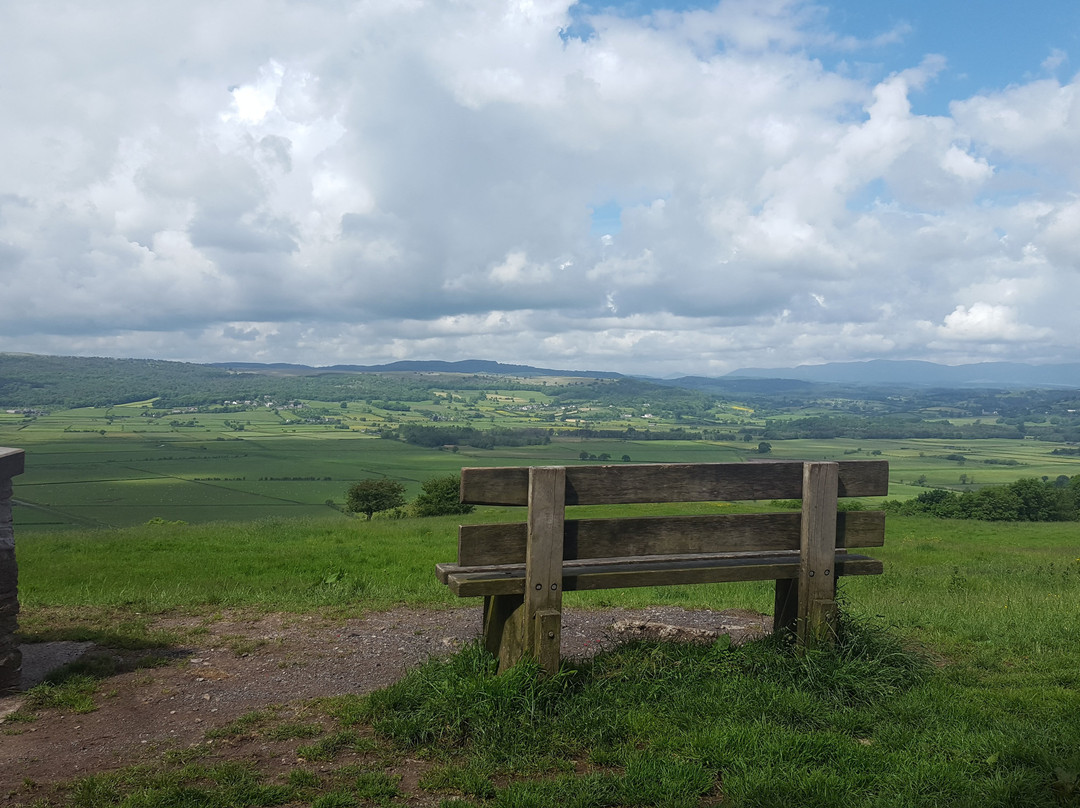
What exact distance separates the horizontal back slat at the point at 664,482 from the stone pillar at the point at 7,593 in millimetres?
4442

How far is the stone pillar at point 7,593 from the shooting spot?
7066mm

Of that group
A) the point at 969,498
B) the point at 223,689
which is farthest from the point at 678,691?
the point at 969,498

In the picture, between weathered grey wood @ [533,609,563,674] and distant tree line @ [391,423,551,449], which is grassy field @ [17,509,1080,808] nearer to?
weathered grey wood @ [533,609,563,674]

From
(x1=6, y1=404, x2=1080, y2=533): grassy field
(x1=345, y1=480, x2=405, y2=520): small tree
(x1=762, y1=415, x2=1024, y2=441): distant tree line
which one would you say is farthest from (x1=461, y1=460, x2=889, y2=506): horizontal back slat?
(x1=762, y1=415, x2=1024, y2=441): distant tree line

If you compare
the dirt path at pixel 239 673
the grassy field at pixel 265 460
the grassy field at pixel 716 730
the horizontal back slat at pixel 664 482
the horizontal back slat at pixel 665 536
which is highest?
the horizontal back slat at pixel 664 482

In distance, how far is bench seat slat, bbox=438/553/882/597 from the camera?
20.6ft

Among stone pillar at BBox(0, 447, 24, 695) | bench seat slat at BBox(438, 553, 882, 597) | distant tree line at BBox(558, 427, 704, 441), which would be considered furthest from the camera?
distant tree line at BBox(558, 427, 704, 441)

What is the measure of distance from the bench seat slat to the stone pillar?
4.08m

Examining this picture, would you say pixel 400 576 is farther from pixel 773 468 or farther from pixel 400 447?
pixel 400 447

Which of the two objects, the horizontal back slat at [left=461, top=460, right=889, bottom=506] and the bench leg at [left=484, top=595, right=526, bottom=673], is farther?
the bench leg at [left=484, top=595, right=526, bottom=673]

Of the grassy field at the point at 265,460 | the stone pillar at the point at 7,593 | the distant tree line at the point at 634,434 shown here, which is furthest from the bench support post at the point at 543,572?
the distant tree line at the point at 634,434

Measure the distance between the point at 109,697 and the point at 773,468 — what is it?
637 cm

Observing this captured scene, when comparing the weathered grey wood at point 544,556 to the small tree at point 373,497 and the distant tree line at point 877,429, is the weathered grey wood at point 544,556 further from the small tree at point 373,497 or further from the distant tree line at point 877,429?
the distant tree line at point 877,429

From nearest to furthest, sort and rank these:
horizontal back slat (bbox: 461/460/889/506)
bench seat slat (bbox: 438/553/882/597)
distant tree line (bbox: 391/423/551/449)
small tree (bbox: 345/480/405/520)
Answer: horizontal back slat (bbox: 461/460/889/506) < bench seat slat (bbox: 438/553/882/597) < small tree (bbox: 345/480/405/520) < distant tree line (bbox: 391/423/551/449)
